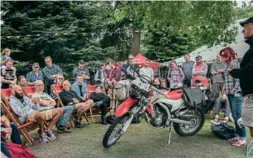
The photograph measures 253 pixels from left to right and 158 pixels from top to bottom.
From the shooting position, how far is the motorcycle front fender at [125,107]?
5216mm

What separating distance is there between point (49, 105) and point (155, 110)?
1.84m

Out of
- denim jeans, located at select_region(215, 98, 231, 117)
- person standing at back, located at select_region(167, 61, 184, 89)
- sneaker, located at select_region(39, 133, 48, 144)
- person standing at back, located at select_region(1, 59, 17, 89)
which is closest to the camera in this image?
sneaker, located at select_region(39, 133, 48, 144)

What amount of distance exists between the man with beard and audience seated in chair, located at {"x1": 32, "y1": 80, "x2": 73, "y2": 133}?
0.30 feet

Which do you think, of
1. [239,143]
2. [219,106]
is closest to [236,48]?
[219,106]

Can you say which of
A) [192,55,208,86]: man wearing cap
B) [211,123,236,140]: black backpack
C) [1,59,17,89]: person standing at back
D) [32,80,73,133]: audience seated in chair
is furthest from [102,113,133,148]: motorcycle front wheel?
[192,55,208,86]: man wearing cap

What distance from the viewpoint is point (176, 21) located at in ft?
33.5

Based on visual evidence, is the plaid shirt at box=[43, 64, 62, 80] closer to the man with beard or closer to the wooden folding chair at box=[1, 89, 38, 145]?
the man with beard

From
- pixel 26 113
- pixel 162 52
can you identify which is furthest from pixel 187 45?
pixel 26 113

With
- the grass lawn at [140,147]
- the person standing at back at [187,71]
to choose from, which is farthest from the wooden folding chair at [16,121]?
the person standing at back at [187,71]

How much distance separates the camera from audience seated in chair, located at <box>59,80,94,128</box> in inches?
274

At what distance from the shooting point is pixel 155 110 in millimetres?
5566

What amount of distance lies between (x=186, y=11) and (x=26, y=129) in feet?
19.9

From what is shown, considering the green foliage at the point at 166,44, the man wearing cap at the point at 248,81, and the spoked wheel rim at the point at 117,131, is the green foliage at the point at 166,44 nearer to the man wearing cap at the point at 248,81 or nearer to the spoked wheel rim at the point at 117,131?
the spoked wheel rim at the point at 117,131

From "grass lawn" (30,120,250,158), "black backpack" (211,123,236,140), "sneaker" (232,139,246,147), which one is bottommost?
"grass lawn" (30,120,250,158)
